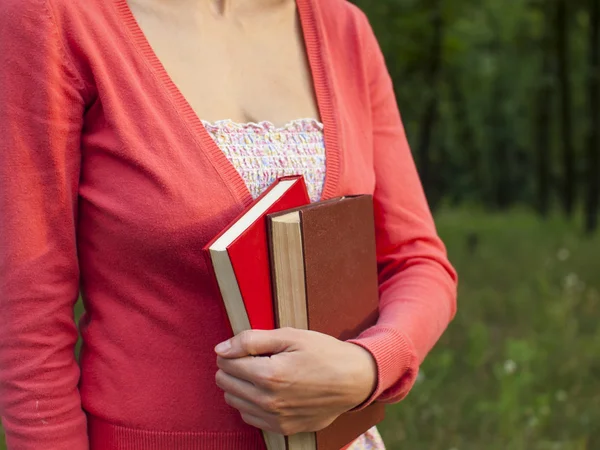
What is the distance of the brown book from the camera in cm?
123

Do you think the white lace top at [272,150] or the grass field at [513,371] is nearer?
the white lace top at [272,150]

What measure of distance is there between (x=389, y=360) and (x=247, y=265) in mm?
321

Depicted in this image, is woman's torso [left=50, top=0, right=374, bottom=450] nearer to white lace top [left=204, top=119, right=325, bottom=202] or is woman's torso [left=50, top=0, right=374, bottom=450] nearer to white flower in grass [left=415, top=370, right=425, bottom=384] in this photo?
white lace top [left=204, top=119, right=325, bottom=202]

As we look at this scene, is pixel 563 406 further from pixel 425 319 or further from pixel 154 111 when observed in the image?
pixel 154 111

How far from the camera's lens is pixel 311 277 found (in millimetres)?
1278

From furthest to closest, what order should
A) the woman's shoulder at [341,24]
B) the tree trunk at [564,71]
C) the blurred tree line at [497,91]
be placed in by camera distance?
the tree trunk at [564,71], the blurred tree line at [497,91], the woman's shoulder at [341,24]

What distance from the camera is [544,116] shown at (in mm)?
18594

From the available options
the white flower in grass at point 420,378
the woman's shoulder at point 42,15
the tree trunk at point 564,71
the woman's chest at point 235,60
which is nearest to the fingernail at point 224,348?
the woman's chest at point 235,60

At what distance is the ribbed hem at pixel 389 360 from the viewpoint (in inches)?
51.3

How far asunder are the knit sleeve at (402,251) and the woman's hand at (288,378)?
0.52 ft

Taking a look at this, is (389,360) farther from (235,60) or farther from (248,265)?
(235,60)

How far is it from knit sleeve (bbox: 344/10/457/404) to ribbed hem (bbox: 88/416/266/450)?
0.24 m

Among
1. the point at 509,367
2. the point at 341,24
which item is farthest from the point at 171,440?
the point at 509,367

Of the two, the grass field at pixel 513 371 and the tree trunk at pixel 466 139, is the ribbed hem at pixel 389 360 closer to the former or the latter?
the grass field at pixel 513 371
